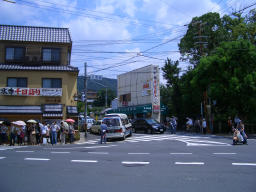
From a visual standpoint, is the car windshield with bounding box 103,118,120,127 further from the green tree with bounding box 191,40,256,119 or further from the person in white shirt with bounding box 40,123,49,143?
the green tree with bounding box 191,40,256,119

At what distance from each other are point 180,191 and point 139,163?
160 inches

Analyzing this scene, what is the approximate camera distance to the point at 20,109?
83.4ft

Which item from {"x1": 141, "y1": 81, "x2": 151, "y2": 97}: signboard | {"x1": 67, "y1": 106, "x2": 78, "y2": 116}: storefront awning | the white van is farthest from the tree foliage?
{"x1": 67, "y1": 106, "x2": 78, "y2": 116}: storefront awning

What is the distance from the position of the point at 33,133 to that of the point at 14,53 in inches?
446

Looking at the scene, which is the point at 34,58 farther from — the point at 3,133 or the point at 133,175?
the point at 133,175

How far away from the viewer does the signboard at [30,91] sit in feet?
82.9

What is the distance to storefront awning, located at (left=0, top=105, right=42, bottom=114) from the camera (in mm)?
25125

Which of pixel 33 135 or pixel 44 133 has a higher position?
pixel 44 133

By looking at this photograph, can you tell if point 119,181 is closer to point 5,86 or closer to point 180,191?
point 180,191

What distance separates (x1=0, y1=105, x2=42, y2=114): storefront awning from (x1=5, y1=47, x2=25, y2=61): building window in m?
5.11

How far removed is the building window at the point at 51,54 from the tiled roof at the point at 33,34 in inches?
37.5

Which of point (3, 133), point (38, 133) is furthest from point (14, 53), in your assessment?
point (38, 133)

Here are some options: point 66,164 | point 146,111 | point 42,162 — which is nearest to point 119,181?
point 66,164

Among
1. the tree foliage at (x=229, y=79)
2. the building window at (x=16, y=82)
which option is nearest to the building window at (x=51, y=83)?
the building window at (x=16, y=82)
